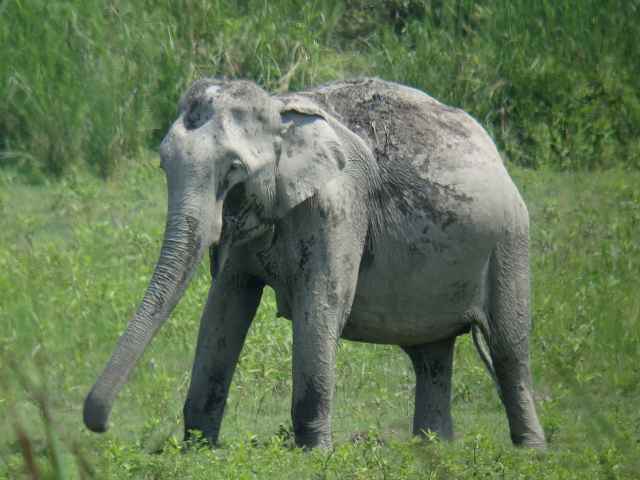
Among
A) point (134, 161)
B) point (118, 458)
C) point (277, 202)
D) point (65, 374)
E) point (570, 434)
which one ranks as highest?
point (277, 202)

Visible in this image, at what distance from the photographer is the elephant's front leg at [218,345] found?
596cm

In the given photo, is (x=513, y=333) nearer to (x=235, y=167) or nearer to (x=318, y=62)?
(x=235, y=167)

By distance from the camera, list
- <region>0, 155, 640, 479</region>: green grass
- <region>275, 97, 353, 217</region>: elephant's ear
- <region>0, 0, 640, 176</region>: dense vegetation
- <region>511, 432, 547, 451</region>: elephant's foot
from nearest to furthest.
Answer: <region>0, 155, 640, 479</region>: green grass
<region>275, 97, 353, 217</region>: elephant's ear
<region>511, 432, 547, 451</region>: elephant's foot
<region>0, 0, 640, 176</region>: dense vegetation

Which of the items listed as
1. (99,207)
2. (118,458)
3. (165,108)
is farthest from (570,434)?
(165,108)

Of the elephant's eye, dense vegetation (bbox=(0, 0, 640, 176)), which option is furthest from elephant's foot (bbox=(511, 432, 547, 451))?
dense vegetation (bbox=(0, 0, 640, 176))

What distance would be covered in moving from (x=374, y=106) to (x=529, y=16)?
23.8ft

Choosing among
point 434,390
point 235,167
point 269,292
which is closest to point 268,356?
point 269,292

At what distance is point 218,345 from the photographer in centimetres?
598

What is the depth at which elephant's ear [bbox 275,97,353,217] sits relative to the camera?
5652 millimetres

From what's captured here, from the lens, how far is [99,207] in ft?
34.3

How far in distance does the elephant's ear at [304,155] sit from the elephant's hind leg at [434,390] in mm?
1181

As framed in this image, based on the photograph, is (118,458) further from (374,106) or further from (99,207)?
(99,207)

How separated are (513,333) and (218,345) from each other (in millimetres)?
1317

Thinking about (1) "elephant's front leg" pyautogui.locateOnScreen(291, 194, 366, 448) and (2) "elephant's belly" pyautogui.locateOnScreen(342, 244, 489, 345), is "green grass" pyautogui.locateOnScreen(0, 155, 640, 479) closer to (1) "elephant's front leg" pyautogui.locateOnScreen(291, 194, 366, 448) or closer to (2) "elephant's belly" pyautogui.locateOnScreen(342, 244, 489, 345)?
(1) "elephant's front leg" pyautogui.locateOnScreen(291, 194, 366, 448)
